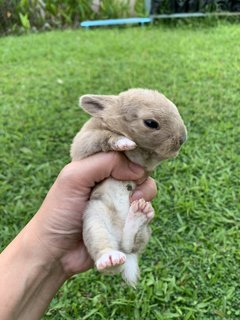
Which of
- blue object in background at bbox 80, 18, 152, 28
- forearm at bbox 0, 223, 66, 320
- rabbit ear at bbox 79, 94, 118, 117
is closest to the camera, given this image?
rabbit ear at bbox 79, 94, 118, 117

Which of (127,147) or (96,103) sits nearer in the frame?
(127,147)

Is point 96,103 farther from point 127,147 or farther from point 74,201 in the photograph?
point 74,201

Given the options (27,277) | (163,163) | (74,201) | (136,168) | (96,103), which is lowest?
(163,163)

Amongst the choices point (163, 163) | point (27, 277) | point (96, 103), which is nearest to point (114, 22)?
→ point (163, 163)

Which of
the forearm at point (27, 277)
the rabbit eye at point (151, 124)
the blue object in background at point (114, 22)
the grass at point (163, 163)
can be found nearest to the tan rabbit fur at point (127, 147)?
the rabbit eye at point (151, 124)

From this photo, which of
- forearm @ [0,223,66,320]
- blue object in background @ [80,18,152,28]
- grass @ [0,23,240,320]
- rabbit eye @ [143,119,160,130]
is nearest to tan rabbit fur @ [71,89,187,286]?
rabbit eye @ [143,119,160,130]

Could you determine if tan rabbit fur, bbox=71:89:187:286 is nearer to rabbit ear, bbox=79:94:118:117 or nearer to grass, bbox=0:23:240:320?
rabbit ear, bbox=79:94:118:117

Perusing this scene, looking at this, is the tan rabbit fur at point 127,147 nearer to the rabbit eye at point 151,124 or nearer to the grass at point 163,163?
the rabbit eye at point 151,124
